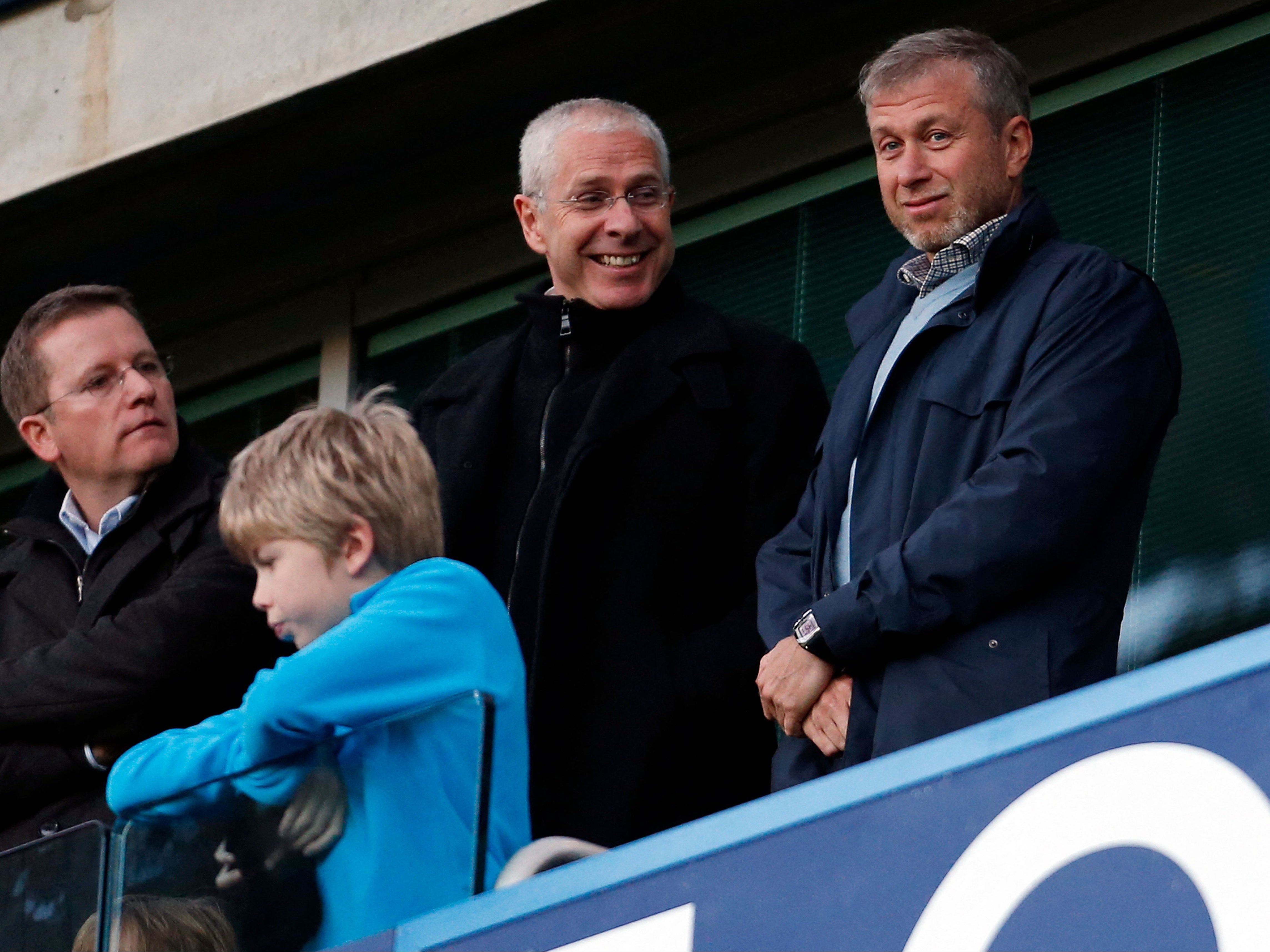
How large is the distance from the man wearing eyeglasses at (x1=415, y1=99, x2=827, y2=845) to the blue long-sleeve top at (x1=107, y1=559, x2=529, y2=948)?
2.12 feet

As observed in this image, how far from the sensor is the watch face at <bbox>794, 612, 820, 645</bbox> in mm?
3816

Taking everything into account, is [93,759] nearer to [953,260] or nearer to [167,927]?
[167,927]

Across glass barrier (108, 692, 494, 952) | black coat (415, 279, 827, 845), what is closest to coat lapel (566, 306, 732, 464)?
black coat (415, 279, 827, 845)

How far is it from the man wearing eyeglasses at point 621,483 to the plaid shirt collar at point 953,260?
1.62ft

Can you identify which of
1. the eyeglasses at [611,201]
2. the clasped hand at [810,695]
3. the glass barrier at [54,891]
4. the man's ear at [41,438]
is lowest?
the glass barrier at [54,891]

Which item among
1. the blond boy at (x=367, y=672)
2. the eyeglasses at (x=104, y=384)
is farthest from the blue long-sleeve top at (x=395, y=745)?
the eyeglasses at (x=104, y=384)

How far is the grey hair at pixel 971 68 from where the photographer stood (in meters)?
4.17

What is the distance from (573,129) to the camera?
4.88 meters

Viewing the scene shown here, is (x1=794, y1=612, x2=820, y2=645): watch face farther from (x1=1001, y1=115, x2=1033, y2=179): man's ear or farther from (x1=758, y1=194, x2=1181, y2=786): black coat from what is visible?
(x1=1001, y1=115, x2=1033, y2=179): man's ear

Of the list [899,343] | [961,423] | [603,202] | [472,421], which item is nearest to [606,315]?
[603,202]

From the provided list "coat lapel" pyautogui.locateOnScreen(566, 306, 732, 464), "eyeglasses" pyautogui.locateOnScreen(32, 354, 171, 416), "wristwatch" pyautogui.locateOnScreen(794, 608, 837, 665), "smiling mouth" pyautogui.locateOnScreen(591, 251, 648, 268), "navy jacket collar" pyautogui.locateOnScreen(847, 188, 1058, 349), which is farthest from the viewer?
"eyeglasses" pyautogui.locateOnScreen(32, 354, 171, 416)

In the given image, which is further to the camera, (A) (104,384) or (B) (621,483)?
(A) (104,384)

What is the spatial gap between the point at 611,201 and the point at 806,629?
128 cm

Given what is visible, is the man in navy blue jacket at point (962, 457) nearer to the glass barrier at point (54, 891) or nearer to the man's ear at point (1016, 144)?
the man's ear at point (1016, 144)
